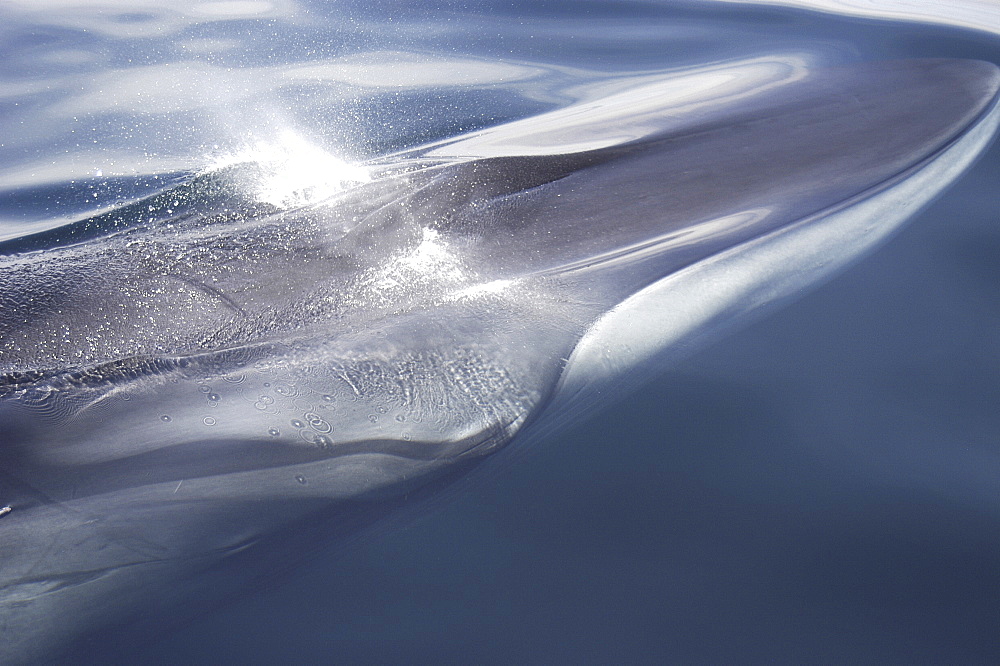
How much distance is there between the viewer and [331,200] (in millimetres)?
3496

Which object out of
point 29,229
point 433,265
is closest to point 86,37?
point 29,229

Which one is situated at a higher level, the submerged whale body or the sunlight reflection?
the sunlight reflection

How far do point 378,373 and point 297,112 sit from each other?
3.04 m

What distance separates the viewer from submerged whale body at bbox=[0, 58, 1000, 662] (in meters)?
2.10

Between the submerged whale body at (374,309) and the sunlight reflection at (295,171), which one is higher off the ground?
the sunlight reflection at (295,171)

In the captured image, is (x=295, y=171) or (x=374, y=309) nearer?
(x=374, y=309)

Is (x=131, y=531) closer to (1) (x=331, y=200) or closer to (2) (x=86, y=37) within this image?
(1) (x=331, y=200)

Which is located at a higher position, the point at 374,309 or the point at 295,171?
the point at 295,171

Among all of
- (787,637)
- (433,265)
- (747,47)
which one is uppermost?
(747,47)

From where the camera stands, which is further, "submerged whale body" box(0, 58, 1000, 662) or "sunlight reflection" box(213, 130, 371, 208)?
"sunlight reflection" box(213, 130, 371, 208)

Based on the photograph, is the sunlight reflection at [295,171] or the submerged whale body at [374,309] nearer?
the submerged whale body at [374,309]

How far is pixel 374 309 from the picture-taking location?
108 inches

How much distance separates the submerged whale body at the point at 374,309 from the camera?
210cm

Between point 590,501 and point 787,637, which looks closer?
point 787,637
